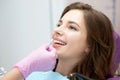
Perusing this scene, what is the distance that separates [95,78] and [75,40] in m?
0.24

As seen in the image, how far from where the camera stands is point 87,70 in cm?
129

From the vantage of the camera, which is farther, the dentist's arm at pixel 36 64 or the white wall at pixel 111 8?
the white wall at pixel 111 8

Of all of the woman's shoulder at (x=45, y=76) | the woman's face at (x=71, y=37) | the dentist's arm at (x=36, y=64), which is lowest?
the woman's shoulder at (x=45, y=76)

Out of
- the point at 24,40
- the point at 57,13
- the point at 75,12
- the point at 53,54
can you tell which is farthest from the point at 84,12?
the point at 24,40

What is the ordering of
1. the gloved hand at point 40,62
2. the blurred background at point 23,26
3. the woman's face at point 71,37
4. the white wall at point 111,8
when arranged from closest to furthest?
1. the woman's face at point 71,37
2. the gloved hand at point 40,62
3. the white wall at point 111,8
4. the blurred background at point 23,26

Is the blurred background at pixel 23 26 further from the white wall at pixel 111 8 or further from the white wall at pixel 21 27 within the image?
the white wall at pixel 111 8

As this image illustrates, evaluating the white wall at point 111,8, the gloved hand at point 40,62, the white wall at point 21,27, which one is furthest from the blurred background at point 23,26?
the gloved hand at point 40,62

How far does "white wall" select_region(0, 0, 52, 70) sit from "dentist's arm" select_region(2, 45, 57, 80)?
2.69 feet

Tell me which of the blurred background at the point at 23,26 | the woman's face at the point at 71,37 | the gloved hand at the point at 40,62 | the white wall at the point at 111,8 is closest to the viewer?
the woman's face at the point at 71,37

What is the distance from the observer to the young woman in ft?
3.99

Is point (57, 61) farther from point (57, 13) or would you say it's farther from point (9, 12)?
point (9, 12)

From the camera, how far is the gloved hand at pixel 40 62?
1358 millimetres

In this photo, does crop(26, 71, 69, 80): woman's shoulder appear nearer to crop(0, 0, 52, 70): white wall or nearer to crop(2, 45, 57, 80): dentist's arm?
crop(2, 45, 57, 80): dentist's arm

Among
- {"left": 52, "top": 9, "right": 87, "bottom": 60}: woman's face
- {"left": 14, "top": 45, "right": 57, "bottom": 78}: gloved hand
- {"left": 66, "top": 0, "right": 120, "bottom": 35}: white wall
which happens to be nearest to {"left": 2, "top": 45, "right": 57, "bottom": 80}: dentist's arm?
{"left": 14, "top": 45, "right": 57, "bottom": 78}: gloved hand
